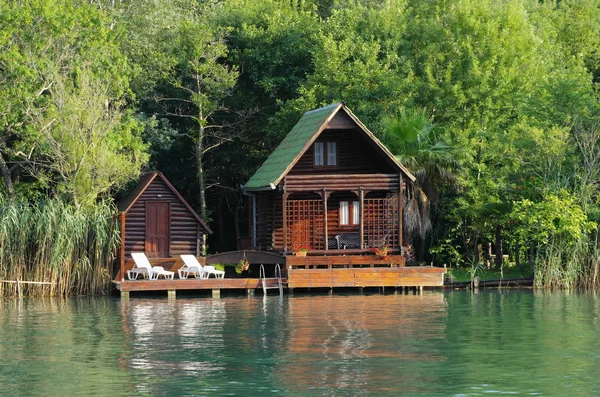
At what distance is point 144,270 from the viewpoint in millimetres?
41094

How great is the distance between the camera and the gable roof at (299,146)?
42.8 m

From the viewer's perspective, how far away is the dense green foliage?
41.9m

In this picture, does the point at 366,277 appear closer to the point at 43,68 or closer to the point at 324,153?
the point at 324,153

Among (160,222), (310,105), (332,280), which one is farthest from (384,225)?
(160,222)

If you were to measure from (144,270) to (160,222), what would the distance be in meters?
6.28

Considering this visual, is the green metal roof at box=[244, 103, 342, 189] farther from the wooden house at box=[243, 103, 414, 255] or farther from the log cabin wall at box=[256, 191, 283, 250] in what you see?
the log cabin wall at box=[256, 191, 283, 250]

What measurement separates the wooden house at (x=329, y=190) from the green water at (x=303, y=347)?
22.0 ft

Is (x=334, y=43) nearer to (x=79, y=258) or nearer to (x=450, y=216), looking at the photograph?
(x=450, y=216)

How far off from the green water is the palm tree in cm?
815

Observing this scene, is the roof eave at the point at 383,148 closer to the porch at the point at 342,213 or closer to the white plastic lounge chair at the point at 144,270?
the porch at the point at 342,213

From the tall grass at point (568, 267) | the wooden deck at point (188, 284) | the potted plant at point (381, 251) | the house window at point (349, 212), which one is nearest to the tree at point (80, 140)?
the wooden deck at point (188, 284)

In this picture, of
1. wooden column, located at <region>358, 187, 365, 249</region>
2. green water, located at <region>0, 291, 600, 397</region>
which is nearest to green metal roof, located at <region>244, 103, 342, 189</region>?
wooden column, located at <region>358, 187, 365, 249</region>

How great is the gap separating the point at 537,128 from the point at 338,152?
8200mm

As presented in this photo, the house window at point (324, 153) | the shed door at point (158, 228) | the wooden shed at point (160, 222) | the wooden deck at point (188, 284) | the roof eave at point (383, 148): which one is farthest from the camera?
the shed door at point (158, 228)
